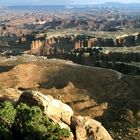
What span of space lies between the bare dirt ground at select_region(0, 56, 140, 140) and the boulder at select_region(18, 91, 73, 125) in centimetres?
513

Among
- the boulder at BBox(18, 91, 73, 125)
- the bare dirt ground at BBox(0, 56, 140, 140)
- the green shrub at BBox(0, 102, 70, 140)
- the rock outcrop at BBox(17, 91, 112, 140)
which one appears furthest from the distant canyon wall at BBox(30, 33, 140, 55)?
the green shrub at BBox(0, 102, 70, 140)

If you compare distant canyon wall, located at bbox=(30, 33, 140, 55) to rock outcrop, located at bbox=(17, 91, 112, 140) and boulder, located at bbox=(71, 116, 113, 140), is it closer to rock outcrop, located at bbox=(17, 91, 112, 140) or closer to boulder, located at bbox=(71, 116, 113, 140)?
rock outcrop, located at bbox=(17, 91, 112, 140)

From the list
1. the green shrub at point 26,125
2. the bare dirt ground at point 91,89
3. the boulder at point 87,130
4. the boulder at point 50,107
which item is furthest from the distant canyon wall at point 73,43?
the green shrub at point 26,125

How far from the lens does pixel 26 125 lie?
23.6 m

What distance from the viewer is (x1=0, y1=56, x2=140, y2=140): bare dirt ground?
3282cm

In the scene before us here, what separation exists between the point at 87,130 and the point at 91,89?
53.0 ft

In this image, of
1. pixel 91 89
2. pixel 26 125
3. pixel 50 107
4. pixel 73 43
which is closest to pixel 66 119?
pixel 50 107

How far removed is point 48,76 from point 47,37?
7016cm

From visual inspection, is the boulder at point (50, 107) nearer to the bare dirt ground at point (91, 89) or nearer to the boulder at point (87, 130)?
the boulder at point (87, 130)

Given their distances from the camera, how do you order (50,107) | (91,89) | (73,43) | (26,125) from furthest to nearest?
1. (73,43)
2. (91,89)
3. (50,107)
4. (26,125)

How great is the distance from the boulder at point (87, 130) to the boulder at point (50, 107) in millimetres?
546

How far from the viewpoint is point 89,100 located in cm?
3838

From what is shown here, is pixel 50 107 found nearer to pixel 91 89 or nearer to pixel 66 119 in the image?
pixel 66 119

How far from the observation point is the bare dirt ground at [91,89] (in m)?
32.8
